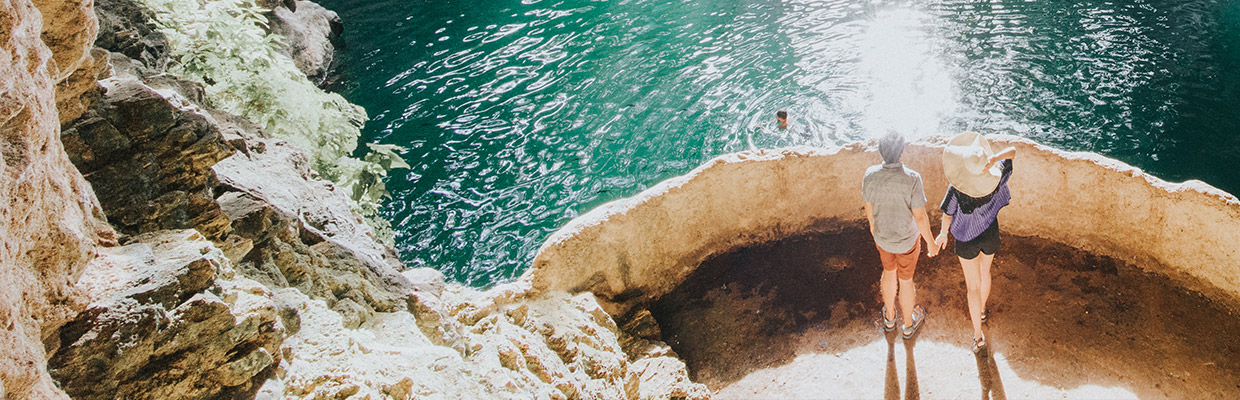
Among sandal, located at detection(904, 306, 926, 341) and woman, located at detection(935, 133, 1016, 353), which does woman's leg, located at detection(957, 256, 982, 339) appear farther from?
sandal, located at detection(904, 306, 926, 341)

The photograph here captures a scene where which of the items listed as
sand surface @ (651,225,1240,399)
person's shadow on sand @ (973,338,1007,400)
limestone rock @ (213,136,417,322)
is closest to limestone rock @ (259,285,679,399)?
limestone rock @ (213,136,417,322)

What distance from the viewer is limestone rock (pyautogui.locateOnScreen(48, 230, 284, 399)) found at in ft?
8.04

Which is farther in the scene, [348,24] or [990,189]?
[348,24]

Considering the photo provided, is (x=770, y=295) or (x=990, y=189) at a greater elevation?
(x=990, y=189)

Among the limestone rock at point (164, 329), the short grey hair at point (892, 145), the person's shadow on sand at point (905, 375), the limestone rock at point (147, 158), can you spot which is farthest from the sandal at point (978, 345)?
the limestone rock at point (147, 158)

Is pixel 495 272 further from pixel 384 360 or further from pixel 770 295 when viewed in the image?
pixel 384 360

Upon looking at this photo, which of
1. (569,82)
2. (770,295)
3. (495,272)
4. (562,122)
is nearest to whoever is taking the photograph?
(770,295)

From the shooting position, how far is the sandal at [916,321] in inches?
240

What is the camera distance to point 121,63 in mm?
5215

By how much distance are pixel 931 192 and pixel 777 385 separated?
2.99m

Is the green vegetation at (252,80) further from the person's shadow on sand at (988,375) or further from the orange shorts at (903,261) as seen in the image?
the person's shadow on sand at (988,375)

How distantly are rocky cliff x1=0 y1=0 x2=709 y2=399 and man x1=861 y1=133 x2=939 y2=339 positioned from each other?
2.05 m

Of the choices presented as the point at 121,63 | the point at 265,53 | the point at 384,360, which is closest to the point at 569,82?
the point at 265,53

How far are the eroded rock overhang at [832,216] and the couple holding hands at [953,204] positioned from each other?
1.79 meters
